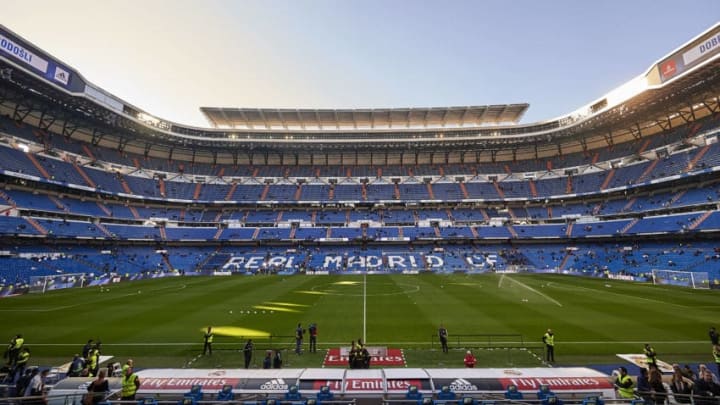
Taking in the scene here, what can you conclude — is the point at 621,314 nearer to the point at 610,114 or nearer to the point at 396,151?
the point at 610,114

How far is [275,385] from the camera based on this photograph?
8.70 meters

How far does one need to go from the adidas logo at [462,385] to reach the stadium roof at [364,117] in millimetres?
67884

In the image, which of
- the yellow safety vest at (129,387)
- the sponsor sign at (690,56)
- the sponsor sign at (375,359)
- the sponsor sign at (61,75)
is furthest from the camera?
the sponsor sign at (61,75)

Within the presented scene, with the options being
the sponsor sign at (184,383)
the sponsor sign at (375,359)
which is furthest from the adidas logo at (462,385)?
the sponsor sign at (375,359)

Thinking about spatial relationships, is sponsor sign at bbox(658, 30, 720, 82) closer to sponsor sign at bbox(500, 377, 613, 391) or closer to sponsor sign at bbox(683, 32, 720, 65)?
Answer: sponsor sign at bbox(683, 32, 720, 65)

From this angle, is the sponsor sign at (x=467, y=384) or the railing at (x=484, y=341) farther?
the railing at (x=484, y=341)

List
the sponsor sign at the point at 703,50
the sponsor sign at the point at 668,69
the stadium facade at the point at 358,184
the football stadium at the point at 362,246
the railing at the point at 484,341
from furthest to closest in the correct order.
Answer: the stadium facade at the point at 358,184 < the sponsor sign at the point at 668,69 < the sponsor sign at the point at 703,50 < the railing at the point at 484,341 < the football stadium at the point at 362,246

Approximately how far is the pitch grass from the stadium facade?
15.6 metres

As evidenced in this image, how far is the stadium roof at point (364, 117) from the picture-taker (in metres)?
71.3

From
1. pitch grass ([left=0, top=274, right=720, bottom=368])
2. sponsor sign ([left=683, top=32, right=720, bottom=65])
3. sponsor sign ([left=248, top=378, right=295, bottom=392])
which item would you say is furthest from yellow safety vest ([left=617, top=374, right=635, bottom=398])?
sponsor sign ([left=683, top=32, right=720, bottom=65])

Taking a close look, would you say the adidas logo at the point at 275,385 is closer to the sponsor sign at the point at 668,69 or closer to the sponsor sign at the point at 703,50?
the sponsor sign at the point at 703,50

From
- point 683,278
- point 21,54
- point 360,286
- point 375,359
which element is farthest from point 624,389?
point 21,54

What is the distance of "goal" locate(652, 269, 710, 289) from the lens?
37438mm

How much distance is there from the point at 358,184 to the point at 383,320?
5497cm
